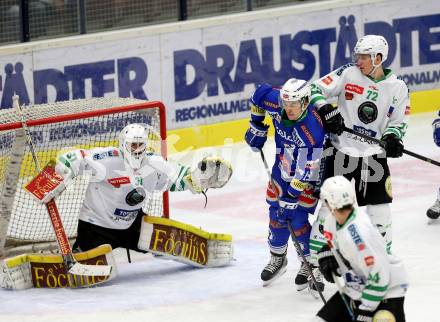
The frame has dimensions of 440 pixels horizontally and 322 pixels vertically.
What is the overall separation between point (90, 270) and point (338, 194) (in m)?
2.54

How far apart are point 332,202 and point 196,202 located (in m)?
4.53

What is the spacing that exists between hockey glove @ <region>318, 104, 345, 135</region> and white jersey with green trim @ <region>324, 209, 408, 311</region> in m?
1.70

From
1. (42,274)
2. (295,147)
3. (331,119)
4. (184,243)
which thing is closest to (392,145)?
(331,119)

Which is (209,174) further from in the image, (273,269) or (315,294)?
(315,294)

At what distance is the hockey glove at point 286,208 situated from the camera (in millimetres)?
7621

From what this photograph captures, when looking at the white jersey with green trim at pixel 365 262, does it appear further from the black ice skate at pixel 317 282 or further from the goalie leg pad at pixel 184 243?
the goalie leg pad at pixel 184 243

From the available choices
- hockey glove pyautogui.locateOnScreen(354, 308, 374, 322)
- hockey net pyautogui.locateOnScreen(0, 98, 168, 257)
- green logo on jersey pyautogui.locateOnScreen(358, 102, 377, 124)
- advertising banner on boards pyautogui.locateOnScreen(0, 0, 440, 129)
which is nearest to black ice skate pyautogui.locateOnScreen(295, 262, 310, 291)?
green logo on jersey pyautogui.locateOnScreen(358, 102, 377, 124)

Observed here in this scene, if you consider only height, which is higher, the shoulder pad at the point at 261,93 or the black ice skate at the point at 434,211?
the shoulder pad at the point at 261,93

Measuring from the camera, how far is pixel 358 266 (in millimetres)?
5852

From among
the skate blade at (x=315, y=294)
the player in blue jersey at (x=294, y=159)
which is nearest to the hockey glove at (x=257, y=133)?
the player in blue jersey at (x=294, y=159)

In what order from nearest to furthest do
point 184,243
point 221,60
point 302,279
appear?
point 302,279 < point 184,243 < point 221,60

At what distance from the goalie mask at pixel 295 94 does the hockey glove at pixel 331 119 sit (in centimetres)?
17

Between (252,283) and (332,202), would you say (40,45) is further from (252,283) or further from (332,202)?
(332,202)

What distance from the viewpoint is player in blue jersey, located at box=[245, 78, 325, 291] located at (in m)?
7.54
